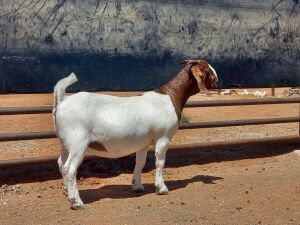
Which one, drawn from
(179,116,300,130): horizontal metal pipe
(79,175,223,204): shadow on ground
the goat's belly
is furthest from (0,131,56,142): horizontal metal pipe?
(179,116,300,130): horizontal metal pipe

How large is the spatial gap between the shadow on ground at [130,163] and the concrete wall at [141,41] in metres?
1.14

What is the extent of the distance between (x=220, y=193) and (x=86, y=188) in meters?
1.74

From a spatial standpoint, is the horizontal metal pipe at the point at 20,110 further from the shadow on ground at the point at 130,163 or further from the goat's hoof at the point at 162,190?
the goat's hoof at the point at 162,190

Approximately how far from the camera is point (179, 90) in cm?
666

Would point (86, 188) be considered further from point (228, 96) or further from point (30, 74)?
point (228, 96)

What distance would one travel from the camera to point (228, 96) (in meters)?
19.5

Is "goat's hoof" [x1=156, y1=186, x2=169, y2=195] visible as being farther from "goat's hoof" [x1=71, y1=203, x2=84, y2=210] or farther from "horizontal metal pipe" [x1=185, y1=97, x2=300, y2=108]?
"horizontal metal pipe" [x1=185, y1=97, x2=300, y2=108]

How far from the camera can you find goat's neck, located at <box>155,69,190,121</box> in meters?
6.61

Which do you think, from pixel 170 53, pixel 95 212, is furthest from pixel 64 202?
pixel 170 53

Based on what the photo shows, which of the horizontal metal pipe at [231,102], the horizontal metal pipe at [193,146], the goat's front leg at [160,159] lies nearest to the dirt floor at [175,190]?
the goat's front leg at [160,159]

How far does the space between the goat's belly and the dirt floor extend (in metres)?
0.57

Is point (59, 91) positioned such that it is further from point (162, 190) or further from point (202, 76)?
point (202, 76)

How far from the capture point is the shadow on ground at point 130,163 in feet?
24.1

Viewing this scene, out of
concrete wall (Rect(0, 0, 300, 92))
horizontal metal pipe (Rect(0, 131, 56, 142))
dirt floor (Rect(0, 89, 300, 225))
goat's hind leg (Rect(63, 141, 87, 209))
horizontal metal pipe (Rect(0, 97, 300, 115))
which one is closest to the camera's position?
dirt floor (Rect(0, 89, 300, 225))
